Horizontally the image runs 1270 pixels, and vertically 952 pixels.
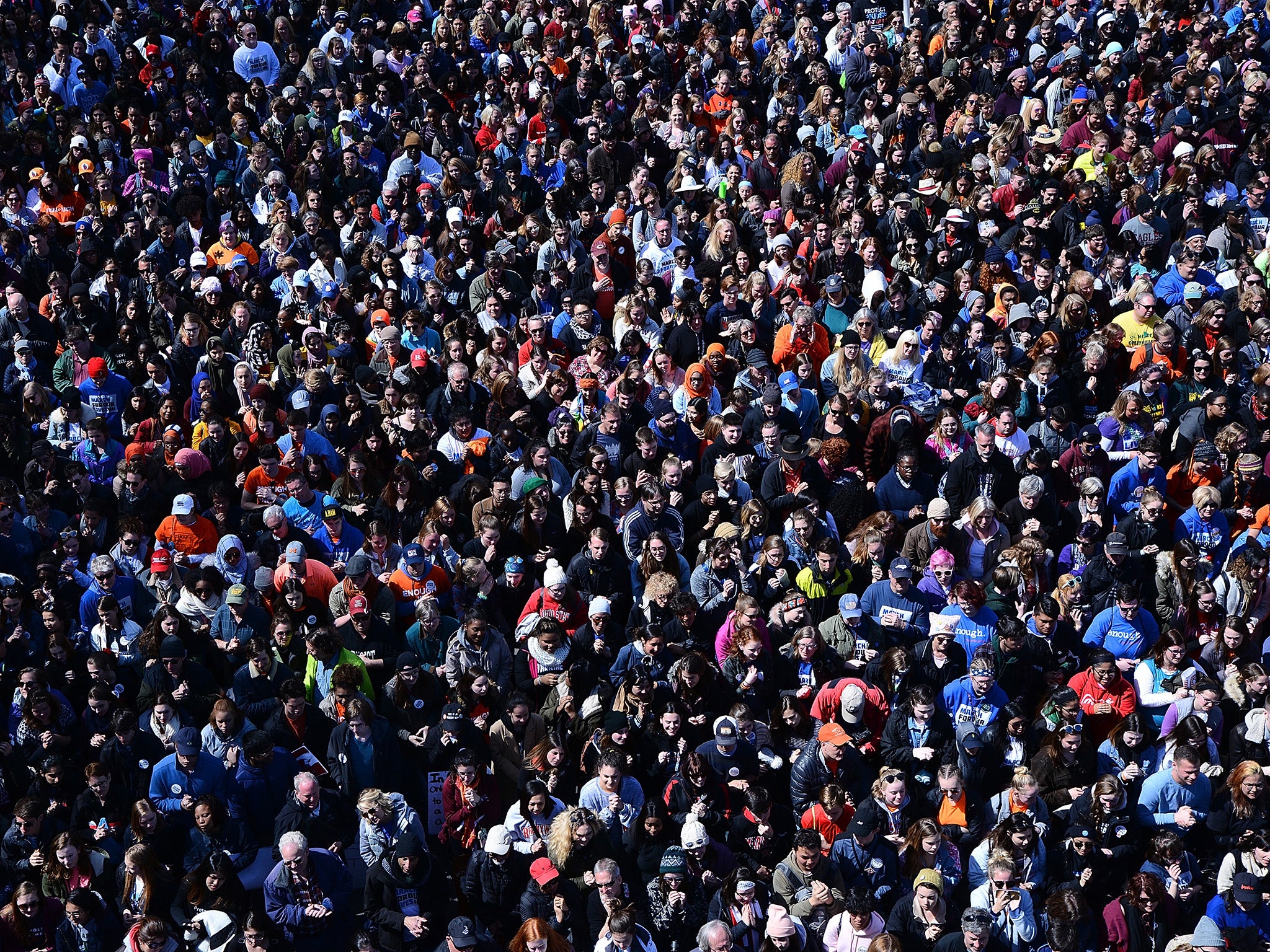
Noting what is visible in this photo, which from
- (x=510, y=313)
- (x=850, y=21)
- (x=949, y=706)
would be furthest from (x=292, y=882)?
(x=850, y=21)

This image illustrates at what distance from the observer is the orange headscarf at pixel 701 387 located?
496 inches

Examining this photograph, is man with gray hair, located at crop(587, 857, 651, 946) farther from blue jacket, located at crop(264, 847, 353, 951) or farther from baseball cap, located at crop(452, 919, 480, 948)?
blue jacket, located at crop(264, 847, 353, 951)

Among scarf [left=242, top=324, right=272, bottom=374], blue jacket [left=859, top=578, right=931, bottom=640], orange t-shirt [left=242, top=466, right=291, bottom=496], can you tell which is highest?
scarf [left=242, top=324, right=272, bottom=374]

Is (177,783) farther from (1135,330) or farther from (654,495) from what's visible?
(1135,330)

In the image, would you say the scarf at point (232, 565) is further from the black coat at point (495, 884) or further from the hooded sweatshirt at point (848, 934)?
the hooded sweatshirt at point (848, 934)

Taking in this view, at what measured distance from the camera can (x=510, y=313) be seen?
14.2m

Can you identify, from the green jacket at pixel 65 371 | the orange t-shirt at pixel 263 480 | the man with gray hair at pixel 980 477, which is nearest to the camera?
the man with gray hair at pixel 980 477

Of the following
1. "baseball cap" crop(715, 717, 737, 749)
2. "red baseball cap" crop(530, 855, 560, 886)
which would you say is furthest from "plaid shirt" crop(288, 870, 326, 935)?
"baseball cap" crop(715, 717, 737, 749)

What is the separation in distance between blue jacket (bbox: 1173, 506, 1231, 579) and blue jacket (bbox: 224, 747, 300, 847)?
6345 millimetres

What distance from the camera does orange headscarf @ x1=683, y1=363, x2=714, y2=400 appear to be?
41.3 feet

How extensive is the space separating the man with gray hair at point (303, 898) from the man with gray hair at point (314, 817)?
0.20 meters

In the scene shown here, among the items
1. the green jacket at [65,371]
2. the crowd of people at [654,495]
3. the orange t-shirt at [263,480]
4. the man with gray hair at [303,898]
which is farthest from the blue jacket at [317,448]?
the man with gray hair at [303,898]

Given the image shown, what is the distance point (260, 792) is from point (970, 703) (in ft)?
14.5

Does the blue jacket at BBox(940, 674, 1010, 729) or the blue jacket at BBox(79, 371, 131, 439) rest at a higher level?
the blue jacket at BBox(79, 371, 131, 439)
